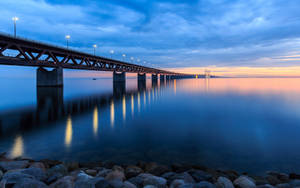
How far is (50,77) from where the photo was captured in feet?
177

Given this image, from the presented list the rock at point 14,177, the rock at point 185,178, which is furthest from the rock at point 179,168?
the rock at point 14,177

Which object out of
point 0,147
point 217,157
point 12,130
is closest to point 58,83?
point 12,130

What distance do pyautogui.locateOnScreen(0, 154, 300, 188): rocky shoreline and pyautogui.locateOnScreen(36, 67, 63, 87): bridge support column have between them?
53176mm

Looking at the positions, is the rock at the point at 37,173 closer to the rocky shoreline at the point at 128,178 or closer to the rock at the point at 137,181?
the rocky shoreline at the point at 128,178

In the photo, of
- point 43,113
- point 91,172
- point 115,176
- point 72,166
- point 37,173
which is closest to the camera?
point 115,176

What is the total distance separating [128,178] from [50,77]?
188 ft

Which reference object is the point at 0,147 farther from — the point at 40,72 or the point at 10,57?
the point at 40,72

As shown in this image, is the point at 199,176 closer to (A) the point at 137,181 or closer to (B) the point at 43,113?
(A) the point at 137,181

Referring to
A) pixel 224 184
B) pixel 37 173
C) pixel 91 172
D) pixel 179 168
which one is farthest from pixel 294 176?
pixel 37 173

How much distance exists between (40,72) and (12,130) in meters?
45.4

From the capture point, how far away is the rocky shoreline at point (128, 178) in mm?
5473

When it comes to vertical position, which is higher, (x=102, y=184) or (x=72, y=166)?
(x=102, y=184)

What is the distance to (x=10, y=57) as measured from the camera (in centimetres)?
3878

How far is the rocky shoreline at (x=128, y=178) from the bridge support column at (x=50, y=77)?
174 ft
